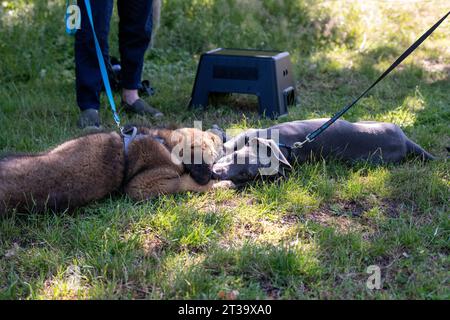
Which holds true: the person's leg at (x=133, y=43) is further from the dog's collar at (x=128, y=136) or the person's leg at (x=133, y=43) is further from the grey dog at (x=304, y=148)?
the grey dog at (x=304, y=148)

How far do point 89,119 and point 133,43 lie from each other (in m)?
0.86

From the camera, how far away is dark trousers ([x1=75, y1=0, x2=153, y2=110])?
4547 mm

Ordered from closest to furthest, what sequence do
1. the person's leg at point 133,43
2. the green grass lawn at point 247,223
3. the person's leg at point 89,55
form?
the green grass lawn at point 247,223
the person's leg at point 89,55
the person's leg at point 133,43

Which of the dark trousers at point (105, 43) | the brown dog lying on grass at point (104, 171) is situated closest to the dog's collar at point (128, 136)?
the brown dog lying on grass at point (104, 171)

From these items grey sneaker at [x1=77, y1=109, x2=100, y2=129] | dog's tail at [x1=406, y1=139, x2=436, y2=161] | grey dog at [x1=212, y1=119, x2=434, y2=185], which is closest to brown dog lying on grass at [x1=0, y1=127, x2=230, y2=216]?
grey dog at [x1=212, y1=119, x2=434, y2=185]

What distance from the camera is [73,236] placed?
9.93 feet

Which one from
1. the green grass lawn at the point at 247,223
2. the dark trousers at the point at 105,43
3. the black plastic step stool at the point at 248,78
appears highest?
the dark trousers at the point at 105,43

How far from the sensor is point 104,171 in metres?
3.43

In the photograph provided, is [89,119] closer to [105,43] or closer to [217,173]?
[105,43]

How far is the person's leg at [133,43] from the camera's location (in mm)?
4934

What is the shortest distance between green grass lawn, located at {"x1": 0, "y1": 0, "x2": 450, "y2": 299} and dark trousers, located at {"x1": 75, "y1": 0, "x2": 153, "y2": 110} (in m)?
0.34
